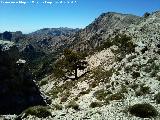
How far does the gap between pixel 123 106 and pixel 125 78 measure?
23011 mm

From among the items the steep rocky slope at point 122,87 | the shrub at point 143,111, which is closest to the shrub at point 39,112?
the steep rocky slope at point 122,87

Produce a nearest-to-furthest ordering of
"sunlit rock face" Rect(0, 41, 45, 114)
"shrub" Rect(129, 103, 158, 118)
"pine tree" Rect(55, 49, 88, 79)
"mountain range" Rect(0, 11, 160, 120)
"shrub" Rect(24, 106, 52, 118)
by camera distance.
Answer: "shrub" Rect(129, 103, 158, 118) < "mountain range" Rect(0, 11, 160, 120) < "shrub" Rect(24, 106, 52, 118) < "sunlit rock face" Rect(0, 41, 45, 114) < "pine tree" Rect(55, 49, 88, 79)

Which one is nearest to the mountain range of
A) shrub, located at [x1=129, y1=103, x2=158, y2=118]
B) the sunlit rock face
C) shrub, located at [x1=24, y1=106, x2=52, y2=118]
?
shrub, located at [x1=129, y1=103, x2=158, y2=118]

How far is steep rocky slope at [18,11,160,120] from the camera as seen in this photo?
928 inches

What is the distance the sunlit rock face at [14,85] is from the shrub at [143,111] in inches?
836

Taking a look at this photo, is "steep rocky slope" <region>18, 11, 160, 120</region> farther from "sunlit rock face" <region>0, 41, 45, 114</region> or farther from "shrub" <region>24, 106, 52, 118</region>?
"sunlit rock face" <region>0, 41, 45, 114</region>

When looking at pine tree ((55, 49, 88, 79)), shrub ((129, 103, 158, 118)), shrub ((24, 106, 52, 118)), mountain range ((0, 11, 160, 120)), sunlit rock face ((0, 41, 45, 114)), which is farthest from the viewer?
pine tree ((55, 49, 88, 79))

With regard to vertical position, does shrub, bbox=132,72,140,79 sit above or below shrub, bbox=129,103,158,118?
above

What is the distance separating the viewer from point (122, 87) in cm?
4141

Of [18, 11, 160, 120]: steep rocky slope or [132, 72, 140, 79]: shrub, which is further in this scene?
[132, 72, 140, 79]: shrub

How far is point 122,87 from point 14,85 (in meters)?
15.1

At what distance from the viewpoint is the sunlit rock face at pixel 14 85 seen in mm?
41719

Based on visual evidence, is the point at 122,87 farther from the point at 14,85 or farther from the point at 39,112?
the point at 39,112

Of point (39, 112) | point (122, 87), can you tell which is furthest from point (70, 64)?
point (39, 112)
